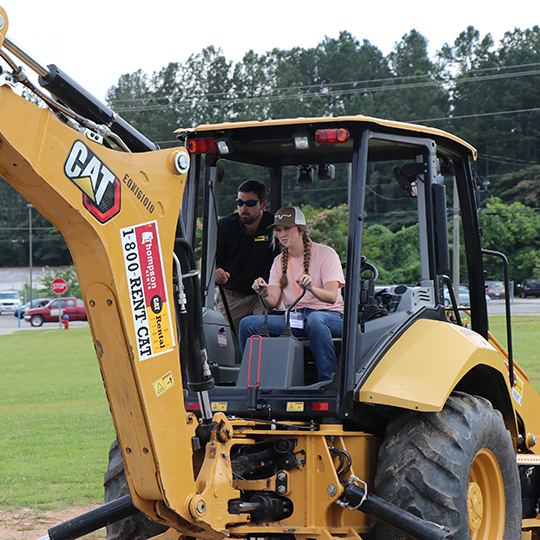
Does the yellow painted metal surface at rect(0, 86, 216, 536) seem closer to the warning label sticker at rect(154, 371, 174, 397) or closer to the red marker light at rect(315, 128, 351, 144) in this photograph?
the warning label sticker at rect(154, 371, 174, 397)

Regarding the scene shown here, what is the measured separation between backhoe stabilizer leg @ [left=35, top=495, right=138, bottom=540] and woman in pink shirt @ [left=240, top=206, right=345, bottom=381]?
1.22 m

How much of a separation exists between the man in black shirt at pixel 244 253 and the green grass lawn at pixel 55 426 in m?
2.92

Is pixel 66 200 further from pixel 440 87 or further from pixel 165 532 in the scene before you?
pixel 440 87

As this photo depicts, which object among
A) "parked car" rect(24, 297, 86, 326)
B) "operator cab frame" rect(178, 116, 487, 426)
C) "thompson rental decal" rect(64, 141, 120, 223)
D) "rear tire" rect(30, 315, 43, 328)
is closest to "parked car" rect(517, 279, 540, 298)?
"parked car" rect(24, 297, 86, 326)

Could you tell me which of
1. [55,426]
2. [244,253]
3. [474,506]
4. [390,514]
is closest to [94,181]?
[390,514]

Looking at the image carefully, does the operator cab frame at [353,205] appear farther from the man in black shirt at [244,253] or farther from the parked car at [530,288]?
the parked car at [530,288]

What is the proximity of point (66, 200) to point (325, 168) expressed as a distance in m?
3.15

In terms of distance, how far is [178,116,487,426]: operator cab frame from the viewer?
4234mm

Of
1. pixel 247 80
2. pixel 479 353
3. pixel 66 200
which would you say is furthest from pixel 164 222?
pixel 247 80

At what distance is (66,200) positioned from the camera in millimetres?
2898

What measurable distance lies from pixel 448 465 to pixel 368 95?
5813cm

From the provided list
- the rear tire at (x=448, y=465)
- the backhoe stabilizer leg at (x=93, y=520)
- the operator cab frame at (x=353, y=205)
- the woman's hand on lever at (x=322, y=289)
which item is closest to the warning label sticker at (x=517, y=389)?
the operator cab frame at (x=353, y=205)

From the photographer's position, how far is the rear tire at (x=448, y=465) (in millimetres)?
4016

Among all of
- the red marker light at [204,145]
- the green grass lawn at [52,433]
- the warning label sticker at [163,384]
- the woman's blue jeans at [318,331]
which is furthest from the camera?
the green grass lawn at [52,433]
